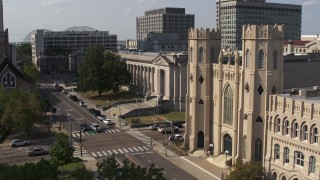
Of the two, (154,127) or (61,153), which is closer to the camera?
(61,153)

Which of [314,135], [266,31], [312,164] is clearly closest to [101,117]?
[266,31]

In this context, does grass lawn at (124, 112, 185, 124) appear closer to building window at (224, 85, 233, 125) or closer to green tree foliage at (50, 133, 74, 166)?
building window at (224, 85, 233, 125)

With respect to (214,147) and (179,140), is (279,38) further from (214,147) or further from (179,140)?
(179,140)

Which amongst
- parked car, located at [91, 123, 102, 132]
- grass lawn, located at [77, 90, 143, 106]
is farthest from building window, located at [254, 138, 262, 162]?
grass lawn, located at [77, 90, 143, 106]

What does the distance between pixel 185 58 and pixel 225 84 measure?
48.4 m

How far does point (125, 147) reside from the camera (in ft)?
269

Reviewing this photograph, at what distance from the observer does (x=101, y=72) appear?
136125 mm

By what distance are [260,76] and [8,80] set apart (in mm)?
76836

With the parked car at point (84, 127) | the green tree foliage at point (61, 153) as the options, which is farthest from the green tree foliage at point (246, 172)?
the parked car at point (84, 127)

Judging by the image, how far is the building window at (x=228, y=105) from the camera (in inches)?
2810

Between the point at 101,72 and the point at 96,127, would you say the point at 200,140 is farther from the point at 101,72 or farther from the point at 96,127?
the point at 101,72

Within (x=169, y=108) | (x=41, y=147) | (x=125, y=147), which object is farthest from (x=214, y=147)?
(x=169, y=108)

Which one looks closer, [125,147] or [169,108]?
[125,147]

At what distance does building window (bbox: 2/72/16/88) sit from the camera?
11725 cm
